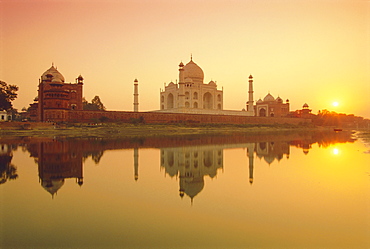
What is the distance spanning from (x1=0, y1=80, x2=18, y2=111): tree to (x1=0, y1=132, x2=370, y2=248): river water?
18.1 metres

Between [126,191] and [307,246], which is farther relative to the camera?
[126,191]

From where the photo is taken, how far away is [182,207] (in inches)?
155

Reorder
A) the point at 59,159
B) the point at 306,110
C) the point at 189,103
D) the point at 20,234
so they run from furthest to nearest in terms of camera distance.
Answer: the point at 306,110 < the point at 189,103 < the point at 59,159 < the point at 20,234

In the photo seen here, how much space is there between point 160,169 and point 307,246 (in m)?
4.45

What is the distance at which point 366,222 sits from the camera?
3391 mm

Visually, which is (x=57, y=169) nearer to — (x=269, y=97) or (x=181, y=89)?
(x=181, y=89)

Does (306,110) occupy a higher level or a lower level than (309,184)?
higher

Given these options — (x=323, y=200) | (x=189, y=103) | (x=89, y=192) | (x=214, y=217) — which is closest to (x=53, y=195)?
(x=89, y=192)

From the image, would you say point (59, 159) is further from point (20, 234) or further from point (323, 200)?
point (323, 200)

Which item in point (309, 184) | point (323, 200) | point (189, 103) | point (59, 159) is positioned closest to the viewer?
point (323, 200)

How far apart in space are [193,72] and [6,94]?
20436 mm

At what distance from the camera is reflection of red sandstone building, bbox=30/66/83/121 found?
22.7 meters

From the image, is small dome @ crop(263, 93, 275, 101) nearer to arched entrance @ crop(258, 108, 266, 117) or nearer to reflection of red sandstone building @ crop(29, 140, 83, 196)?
arched entrance @ crop(258, 108, 266, 117)

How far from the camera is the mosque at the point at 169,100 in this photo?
23328mm
